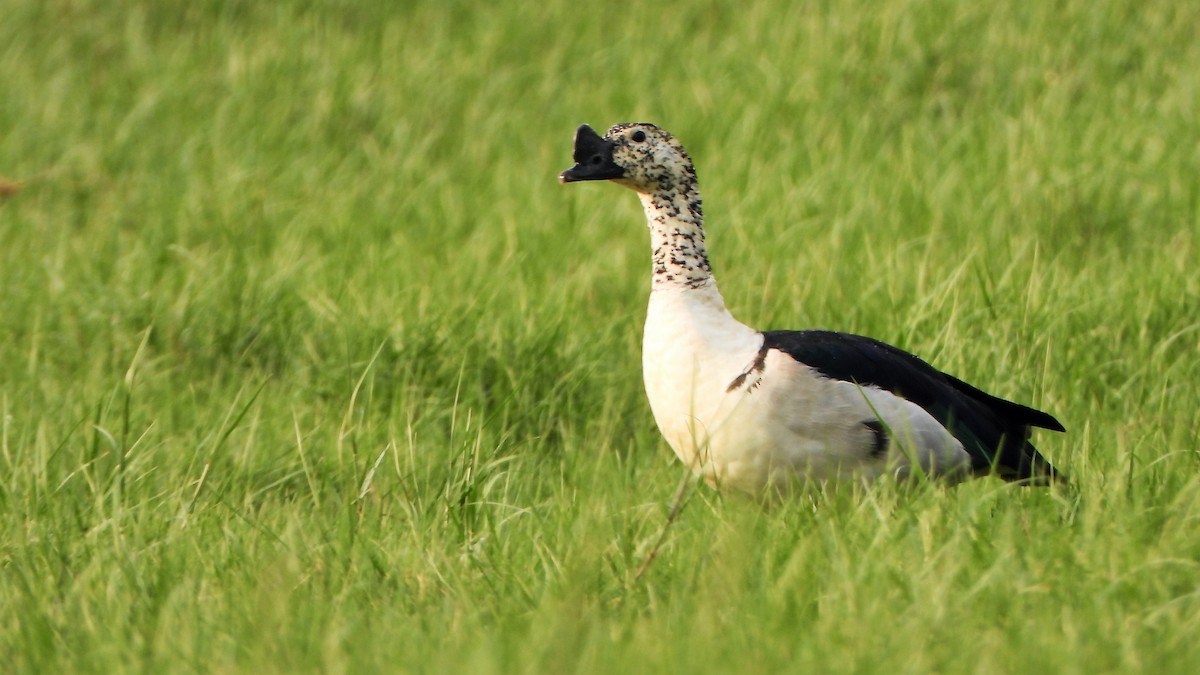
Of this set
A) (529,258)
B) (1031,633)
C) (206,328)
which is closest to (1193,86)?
(529,258)

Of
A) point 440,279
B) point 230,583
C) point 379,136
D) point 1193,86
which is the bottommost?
point 230,583

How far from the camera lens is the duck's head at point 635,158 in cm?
430

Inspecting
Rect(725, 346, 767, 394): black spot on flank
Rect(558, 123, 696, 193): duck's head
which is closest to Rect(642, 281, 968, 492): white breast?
Rect(725, 346, 767, 394): black spot on flank

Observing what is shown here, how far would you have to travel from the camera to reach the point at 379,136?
7.75 meters

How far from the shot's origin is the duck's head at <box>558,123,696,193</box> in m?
4.30

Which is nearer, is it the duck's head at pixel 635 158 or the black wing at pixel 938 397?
the black wing at pixel 938 397

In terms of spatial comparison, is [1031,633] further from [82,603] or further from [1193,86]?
[1193,86]

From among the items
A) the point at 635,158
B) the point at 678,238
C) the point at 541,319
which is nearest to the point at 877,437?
the point at 678,238

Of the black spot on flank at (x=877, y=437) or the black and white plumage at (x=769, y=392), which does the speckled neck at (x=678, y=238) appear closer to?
the black and white plumage at (x=769, y=392)

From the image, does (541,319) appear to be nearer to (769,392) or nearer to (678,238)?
(678,238)

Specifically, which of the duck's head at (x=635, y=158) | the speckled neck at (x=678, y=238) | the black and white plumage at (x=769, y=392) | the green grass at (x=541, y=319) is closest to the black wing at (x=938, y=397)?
the black and white plumage at (x=769, y=392)

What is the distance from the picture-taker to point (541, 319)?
5.30 metres

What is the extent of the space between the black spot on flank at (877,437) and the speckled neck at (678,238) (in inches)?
22.1

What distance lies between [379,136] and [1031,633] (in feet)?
17.7
